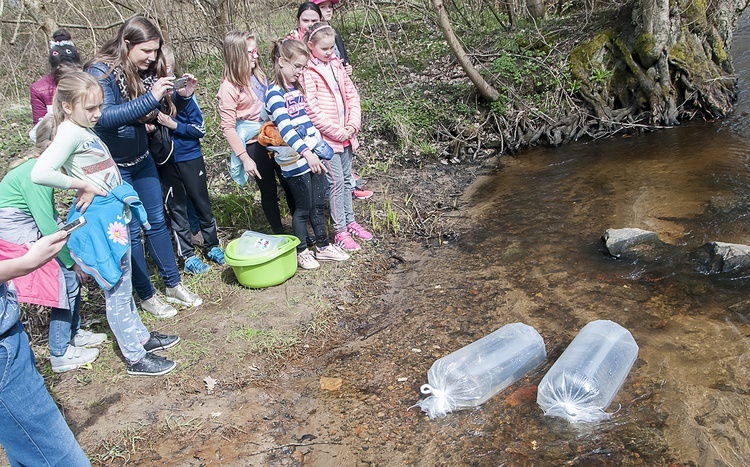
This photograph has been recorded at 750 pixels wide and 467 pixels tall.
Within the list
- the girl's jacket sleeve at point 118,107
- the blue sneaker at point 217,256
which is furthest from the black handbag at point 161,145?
the blue sneaker at point 217,256

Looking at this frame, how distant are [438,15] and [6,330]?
701 centimetres

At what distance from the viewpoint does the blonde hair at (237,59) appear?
185 inches

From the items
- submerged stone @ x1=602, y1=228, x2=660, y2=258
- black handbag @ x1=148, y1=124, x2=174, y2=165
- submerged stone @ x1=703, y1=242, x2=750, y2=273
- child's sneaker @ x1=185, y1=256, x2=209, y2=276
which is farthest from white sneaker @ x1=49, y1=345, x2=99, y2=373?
A: submerged stone @ x1=703, y1=242, x2=750, y2=273

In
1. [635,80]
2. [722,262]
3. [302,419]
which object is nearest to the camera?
[302,419]

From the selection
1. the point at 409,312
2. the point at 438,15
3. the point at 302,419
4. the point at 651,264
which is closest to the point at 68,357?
the point at 302,419

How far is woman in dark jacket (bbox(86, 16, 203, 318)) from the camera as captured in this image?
12.6 feet

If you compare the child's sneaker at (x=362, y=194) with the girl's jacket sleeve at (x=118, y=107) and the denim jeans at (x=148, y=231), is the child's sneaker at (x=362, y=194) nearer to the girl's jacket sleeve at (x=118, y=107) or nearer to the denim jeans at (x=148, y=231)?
the denim jeans at (x=148, y=231)

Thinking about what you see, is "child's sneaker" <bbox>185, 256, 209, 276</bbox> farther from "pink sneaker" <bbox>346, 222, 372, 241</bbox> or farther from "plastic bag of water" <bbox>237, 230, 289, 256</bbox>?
"pink sneaker" <bbox>346, 222, 372, 241</bbox>

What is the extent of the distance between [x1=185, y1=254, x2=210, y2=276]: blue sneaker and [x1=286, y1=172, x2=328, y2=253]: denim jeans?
2.94 feet

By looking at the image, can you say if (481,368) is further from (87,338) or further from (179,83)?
(179,83)

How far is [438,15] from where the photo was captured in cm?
786

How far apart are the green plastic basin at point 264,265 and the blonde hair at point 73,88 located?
1.82 m

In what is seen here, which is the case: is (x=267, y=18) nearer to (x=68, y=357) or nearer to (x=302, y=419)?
(x=68, y=357)

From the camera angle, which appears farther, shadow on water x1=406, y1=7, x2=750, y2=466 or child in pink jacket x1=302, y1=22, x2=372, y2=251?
child in pink jacket x1=302, y1=22, x2=372, y2=251
